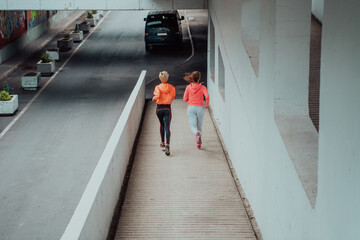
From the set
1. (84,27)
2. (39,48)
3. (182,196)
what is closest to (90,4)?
(39,48)

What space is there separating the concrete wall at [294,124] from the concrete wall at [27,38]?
19130 mm

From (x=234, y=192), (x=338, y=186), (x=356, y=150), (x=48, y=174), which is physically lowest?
(x=48, y=174)

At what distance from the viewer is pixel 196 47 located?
3162 cm

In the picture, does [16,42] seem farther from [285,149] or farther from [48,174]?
[285,149]

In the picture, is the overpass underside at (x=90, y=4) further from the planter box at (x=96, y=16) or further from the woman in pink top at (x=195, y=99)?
the planter box at (x=96, y=16)

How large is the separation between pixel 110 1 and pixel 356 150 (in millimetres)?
20219

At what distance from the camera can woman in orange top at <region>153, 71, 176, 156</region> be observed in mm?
11164

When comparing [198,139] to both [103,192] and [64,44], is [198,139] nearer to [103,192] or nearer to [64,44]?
[103,192]

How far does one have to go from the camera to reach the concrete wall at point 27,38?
28.3 meters

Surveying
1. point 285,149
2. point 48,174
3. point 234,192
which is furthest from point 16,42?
point 285,149

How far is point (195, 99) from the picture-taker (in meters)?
11.5

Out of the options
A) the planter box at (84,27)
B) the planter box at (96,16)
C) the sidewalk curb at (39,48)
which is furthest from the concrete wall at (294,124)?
the planter box at (96,16)

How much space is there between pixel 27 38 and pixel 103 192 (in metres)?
27.5

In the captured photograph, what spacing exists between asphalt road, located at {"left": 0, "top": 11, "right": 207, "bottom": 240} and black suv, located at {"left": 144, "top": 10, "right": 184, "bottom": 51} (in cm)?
61
